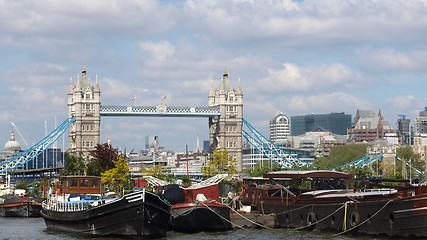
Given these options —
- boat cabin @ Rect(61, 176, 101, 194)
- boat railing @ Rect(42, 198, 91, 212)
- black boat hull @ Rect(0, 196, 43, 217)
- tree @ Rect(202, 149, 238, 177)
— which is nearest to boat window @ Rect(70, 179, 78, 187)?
boat cabin @ Rect(61, 176, 101, 194)

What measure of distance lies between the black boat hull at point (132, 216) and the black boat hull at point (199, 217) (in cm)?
469

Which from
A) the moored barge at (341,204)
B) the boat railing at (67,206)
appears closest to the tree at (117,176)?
the moored barge at (341,204)

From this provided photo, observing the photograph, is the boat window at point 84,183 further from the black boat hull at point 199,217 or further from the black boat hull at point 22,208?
the black boat hull at point 22,208

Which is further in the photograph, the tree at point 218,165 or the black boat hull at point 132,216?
the tree at point 218,165

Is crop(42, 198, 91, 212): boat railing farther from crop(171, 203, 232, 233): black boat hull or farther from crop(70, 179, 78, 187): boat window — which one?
crop(171, 203, 232, 233): black boat hull

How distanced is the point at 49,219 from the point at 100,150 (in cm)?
7364

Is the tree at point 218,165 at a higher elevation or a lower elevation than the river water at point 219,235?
higher

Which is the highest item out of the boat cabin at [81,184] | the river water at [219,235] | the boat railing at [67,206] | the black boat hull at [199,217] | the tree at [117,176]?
the tree at [117,176]

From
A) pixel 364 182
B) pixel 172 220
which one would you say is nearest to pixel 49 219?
pixel 172 220

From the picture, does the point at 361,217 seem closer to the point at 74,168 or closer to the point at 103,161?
the point at 103,161

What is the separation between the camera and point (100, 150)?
153 metres

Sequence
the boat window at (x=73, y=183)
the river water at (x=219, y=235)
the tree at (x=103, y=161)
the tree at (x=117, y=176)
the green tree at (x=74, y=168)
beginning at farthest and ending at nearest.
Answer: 1. the green tree at (x=74, y=168)
2. the tree at (x=103, y=161)
3. the tree at (x=117, y=176)
4. the boat window at (x=73, y=183)
5. the river water at (x=219, y=235)

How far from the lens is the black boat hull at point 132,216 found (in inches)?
2662

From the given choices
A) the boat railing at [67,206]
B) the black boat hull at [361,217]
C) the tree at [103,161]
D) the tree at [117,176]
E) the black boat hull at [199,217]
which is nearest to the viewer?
the black boat hull at [361,217]
